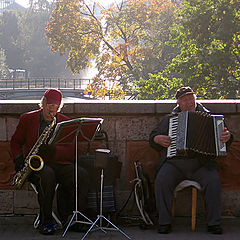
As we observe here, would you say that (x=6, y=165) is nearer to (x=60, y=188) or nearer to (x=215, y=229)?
(x=60, y=188)

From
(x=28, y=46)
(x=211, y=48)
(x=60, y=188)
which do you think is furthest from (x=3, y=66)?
(x=60, y=188)

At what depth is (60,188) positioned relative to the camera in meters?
5.26

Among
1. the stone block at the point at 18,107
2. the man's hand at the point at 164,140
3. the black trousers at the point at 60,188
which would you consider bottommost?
the black trousers at the point at 60,188

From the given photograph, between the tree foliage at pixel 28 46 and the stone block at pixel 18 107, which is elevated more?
the tree foliage at pixel 28 46

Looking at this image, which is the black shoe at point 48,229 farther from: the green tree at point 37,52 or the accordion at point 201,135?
the green tree at point 37,52

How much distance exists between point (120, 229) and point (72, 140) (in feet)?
3.65

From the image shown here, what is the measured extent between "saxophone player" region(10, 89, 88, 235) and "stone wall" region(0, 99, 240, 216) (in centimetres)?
46

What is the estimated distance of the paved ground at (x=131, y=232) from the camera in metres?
4.93

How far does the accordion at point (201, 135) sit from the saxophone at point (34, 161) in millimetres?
1288

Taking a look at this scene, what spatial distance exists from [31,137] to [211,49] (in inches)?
544

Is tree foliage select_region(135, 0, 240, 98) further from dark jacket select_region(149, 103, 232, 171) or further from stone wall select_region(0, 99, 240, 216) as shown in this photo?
dark jacket select_region(149, 103, 232, 171)

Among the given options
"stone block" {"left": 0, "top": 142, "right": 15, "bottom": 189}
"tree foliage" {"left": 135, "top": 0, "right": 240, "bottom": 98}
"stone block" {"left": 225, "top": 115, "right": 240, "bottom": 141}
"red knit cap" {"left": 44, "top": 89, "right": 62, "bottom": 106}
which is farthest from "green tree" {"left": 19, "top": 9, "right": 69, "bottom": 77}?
"red knit cap" {"left": 44, "top": 89, "right": 62, "bottom": 106}

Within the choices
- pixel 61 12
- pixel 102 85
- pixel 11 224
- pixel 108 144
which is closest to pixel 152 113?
pixel 108 144

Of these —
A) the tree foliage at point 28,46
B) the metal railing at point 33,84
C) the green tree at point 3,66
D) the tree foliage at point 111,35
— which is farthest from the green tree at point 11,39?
the tree foliage at point 111,35
